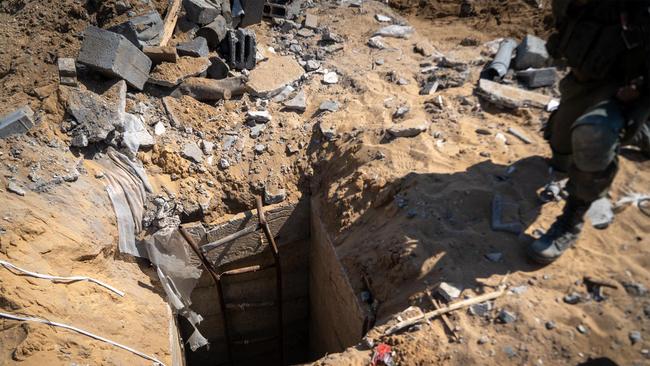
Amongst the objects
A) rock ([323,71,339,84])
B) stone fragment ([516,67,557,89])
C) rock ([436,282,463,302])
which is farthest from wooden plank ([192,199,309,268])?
stone fragment ([516,67,557,89])

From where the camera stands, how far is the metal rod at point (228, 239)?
4410 mm

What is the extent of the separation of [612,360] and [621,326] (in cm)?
23

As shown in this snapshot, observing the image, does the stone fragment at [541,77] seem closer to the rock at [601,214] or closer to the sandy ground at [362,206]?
the sandy ground at [362,206]

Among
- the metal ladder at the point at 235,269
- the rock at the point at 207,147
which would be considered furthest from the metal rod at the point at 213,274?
the rock at the point at 207,147

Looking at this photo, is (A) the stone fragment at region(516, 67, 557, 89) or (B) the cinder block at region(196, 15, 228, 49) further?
(B) the cinder block at region(196, 15, 228, 49)

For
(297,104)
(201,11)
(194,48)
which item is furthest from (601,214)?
(201,11)

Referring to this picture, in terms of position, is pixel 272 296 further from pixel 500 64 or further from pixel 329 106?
pixel 500 64

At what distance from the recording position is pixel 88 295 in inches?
139

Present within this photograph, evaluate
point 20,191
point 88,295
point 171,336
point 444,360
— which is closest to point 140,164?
point 20,191

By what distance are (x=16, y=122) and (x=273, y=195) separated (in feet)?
7.06

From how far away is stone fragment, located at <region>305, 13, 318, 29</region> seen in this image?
18.8 ft

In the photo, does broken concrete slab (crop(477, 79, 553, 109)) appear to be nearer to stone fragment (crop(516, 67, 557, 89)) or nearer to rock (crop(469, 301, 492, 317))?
stone fragment (crop(516, 67, 557, 89))

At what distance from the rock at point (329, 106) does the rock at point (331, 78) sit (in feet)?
1.16

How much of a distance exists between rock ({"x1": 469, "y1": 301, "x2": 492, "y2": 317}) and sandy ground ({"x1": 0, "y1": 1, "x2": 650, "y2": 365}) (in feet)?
0.11
